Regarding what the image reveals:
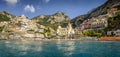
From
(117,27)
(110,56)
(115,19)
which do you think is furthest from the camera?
(115,19)

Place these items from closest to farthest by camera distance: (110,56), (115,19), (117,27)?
(110,56) → (117,27) → (115,19)

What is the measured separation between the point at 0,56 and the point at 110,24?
146892 millimetres

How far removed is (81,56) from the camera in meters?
48.2

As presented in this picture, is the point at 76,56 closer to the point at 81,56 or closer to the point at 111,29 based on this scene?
the point at 81,56

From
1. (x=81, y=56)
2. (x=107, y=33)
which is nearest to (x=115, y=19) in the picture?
(x=107, y=33)

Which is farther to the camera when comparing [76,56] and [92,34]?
[92,34]

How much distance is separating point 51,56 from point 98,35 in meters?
130

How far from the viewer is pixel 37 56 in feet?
156

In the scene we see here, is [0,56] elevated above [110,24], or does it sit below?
below

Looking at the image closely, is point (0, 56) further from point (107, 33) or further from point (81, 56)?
point (107, 33)

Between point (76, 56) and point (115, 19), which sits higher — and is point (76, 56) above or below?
below

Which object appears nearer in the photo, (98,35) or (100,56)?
(100,56)

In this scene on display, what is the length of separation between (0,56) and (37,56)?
8018 mm

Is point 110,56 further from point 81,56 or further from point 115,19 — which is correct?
point 115,19
